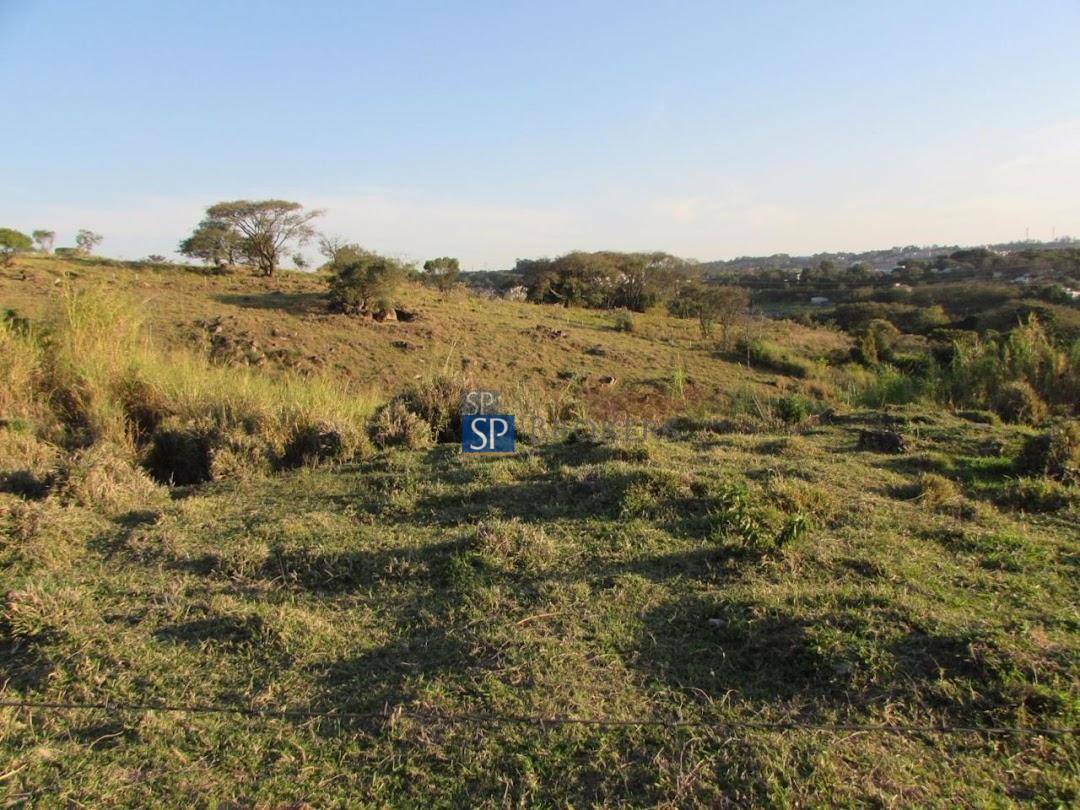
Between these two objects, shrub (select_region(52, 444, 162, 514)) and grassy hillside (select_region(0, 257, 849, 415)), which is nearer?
shrub (select_region(52, 444, 162, 514))

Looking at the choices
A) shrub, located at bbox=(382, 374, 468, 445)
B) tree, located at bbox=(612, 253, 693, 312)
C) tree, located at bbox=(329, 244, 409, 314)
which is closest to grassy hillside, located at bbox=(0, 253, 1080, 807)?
shrub, located at bbox=(382, 374, 468, 445)

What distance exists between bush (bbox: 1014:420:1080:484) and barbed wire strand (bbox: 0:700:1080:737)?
3.31 metres

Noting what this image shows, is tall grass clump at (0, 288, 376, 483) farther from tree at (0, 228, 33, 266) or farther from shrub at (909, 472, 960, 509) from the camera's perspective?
tree at (0, 228, 33, 266)

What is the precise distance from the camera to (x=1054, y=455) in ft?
16.2

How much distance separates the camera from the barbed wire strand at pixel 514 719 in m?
2.31

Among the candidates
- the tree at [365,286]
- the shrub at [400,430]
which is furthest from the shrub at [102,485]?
the tree at [365,286]

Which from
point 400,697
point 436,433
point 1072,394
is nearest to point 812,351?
point 1072,394

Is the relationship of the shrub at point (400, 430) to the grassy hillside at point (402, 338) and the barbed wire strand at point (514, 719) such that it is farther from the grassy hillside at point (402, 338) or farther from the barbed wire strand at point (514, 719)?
the grassy hillside at point (402, 338)

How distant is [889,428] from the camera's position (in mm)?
6492

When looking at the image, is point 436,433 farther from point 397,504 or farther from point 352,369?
point 352,369

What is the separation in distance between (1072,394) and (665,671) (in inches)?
335

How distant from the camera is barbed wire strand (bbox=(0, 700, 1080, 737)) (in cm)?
231

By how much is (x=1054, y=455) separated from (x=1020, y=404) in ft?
11.9

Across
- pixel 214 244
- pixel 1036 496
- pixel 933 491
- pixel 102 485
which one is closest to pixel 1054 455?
pixel 1036 496
